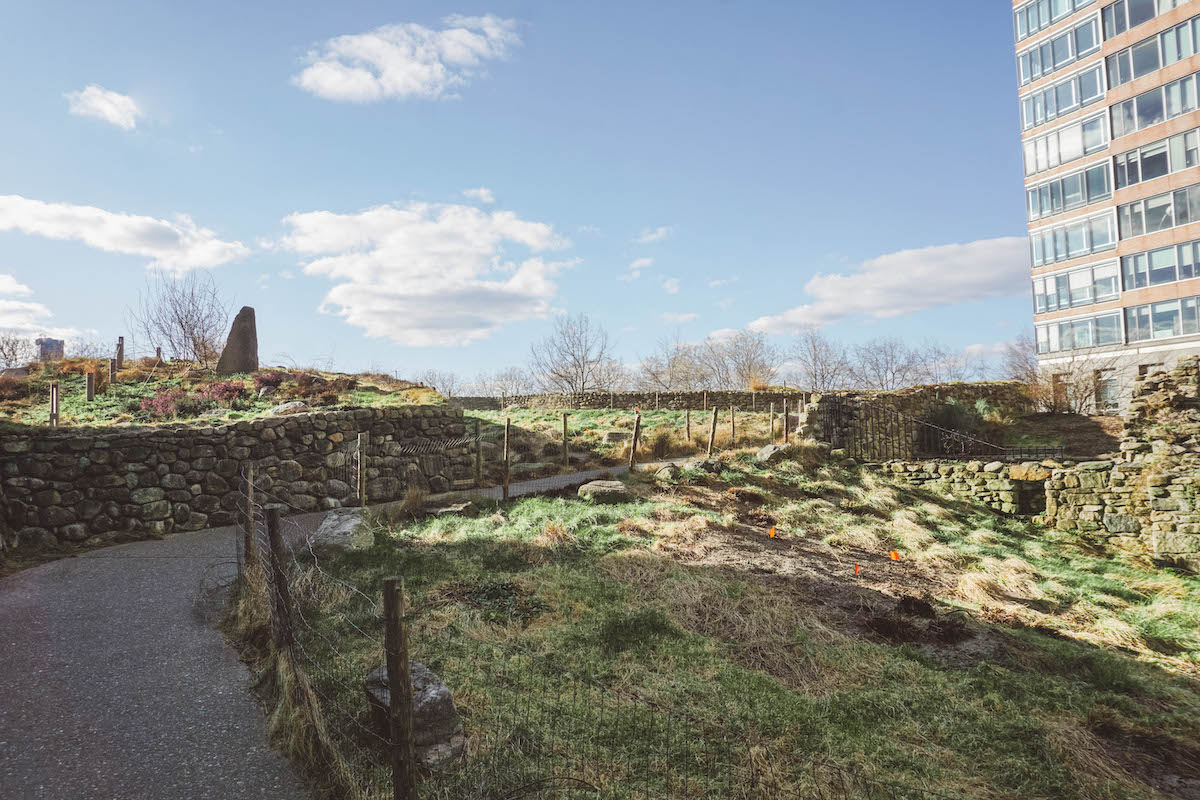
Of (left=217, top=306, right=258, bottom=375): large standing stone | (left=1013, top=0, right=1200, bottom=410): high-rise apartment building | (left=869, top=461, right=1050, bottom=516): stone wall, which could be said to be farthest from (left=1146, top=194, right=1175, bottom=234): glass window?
(left=217, top=306, right=258, bottom=375): large standing stone

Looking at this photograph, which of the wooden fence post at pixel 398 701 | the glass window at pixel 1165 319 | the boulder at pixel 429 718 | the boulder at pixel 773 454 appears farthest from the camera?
the glass window at pixel 1165 319

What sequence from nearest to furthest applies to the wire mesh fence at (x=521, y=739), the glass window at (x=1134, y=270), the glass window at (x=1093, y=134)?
the wire mesh fence at (x=521, y=739)
the glass window at (x=1134, y=270)
the glass window at (x=1093, y=134)

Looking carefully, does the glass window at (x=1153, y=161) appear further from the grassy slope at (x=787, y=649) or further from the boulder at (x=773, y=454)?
the grassy slope at (x=787, y=649)

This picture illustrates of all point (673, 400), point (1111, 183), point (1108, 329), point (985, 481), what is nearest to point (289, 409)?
point (985, 481)

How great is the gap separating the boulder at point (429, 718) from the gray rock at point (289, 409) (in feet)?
31.1

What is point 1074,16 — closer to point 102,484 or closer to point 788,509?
point 788,509

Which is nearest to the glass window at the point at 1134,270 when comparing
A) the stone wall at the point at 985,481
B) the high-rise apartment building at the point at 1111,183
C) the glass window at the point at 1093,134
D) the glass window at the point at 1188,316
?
the high-rise apartment building at the point at 1111,183

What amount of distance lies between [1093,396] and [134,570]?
32.7 meters

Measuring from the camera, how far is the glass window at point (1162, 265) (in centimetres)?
2786

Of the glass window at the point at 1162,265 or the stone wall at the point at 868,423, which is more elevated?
the glass window at the point at 1162,265

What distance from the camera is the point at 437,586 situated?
7090 mm

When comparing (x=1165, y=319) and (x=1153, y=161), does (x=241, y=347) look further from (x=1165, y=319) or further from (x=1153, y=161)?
(x=1153, y=161)

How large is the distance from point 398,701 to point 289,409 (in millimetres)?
10963

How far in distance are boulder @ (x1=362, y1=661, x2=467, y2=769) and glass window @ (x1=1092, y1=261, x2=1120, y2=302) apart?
3797cm
